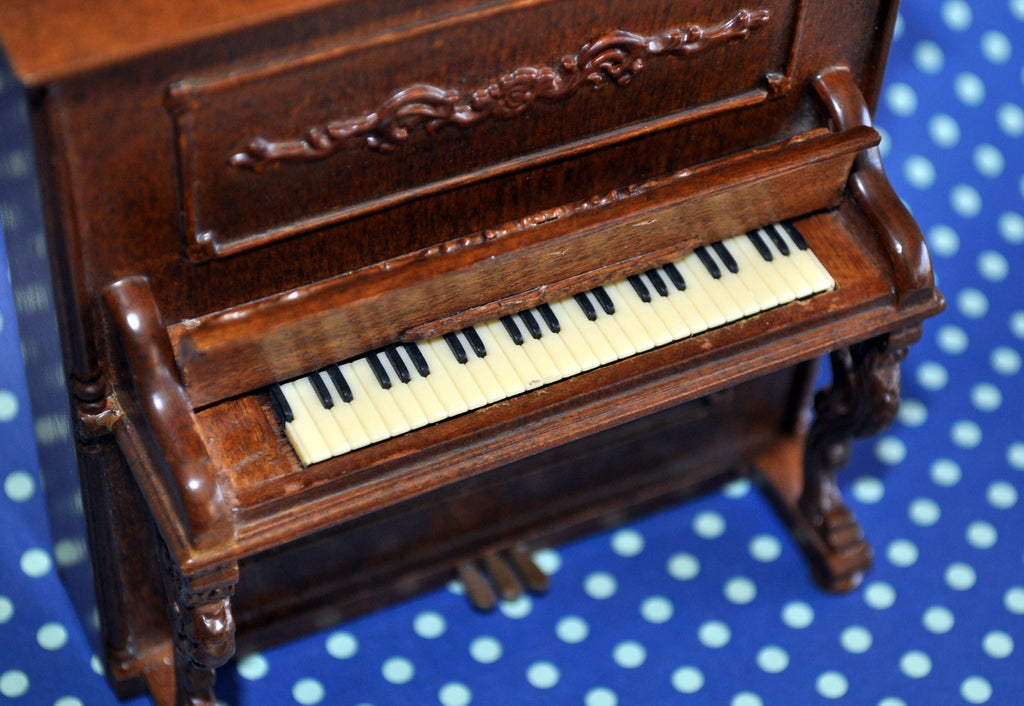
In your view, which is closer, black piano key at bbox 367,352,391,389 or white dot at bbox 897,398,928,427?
black piano key at bbox 367,352,391,389

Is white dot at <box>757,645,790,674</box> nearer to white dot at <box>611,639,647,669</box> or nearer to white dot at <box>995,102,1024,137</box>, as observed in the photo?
white dot at <box>611,639,647,669</box>

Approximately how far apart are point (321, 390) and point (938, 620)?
155 centimetres

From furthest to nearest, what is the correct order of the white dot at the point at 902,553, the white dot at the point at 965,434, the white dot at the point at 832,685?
1. the white dot at the point at 965,434
2. the white dot at the point at 902,553
3. the white dot at the point at 832,685

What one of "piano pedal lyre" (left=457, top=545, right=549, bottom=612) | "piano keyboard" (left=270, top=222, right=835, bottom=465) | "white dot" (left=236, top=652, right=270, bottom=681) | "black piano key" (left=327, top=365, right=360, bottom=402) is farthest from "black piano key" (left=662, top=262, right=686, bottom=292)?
"white dot" (left=236, top=652, right=270, bottom=681)

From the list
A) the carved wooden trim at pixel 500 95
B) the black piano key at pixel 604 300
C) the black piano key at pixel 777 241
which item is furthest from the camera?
the black piano key at pixel 777 241

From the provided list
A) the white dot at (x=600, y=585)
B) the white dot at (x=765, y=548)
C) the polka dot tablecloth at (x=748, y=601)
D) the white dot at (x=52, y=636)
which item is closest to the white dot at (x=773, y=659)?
the polka dot tablecloth at (x=748, y=601)

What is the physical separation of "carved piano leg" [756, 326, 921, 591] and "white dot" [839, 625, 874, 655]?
0.33 feet

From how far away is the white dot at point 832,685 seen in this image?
3.33 m

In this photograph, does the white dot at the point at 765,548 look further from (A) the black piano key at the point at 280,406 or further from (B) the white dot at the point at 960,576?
(A) the black piano key at the point at 280,406

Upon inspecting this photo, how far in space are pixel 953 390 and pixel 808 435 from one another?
25.4 inches

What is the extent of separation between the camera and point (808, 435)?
135 inches

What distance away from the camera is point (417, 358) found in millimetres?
2715

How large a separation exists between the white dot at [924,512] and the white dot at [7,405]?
196 cm

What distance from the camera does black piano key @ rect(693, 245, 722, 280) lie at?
289cm
